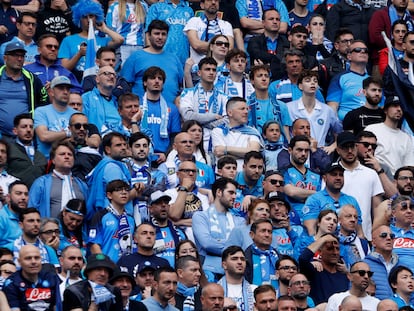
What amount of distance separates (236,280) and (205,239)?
1.03m

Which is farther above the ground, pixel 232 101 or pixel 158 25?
pixel 158 25

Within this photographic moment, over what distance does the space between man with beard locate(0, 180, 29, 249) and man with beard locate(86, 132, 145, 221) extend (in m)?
0.97

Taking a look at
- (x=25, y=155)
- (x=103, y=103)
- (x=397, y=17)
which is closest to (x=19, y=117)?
(x=25, y=155)

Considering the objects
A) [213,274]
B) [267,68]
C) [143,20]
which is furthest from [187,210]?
[143,20]

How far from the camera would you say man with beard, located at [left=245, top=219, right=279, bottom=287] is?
18047mm

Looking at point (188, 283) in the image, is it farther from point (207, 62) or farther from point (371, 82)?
point (371, 82)

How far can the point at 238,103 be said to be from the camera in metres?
20.5

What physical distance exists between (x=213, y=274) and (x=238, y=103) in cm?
297

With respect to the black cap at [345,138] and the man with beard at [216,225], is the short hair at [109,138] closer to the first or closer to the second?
the man with beard at [216,225]

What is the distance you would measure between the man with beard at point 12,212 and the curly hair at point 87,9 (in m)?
4.88

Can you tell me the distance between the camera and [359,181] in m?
20.2

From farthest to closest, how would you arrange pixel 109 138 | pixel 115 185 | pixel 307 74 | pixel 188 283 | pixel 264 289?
pixel 307 74, pixel 109 138, pixel 115 185, pixel 188 283, pixel 264 289

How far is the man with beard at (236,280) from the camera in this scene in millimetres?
17453

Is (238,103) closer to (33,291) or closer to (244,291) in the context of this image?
(244,291)
